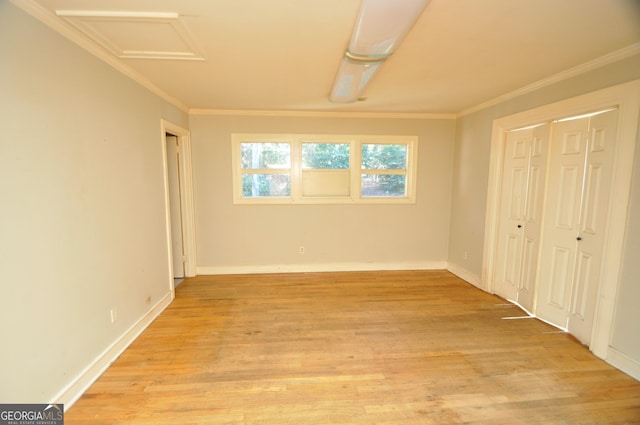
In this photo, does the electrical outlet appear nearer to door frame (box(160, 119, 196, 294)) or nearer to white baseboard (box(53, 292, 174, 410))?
white baseboard (box(53, 292, 174, 410))

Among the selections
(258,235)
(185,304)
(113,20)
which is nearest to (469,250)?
(258,235)

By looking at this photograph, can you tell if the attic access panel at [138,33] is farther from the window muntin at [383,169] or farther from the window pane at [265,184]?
the window muntin at [383,169]

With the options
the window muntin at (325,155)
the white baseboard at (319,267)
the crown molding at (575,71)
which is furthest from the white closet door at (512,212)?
the window muntin at (325,155)

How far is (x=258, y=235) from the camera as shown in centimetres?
436

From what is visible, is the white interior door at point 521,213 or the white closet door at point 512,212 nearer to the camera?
the white interior door at point 521,213

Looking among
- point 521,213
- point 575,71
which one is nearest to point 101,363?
point 521,213

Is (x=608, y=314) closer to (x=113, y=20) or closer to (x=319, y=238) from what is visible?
(x=319, y=238)

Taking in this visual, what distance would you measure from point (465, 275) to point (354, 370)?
9.20ft

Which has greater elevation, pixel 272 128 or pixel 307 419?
pixel 272 128

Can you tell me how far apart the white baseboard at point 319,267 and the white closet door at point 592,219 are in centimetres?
211

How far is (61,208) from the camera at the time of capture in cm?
177

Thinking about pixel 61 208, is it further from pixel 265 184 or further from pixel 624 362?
pixel 624 362

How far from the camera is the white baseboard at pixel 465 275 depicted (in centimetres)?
383

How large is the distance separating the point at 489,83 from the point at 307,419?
139 inches
